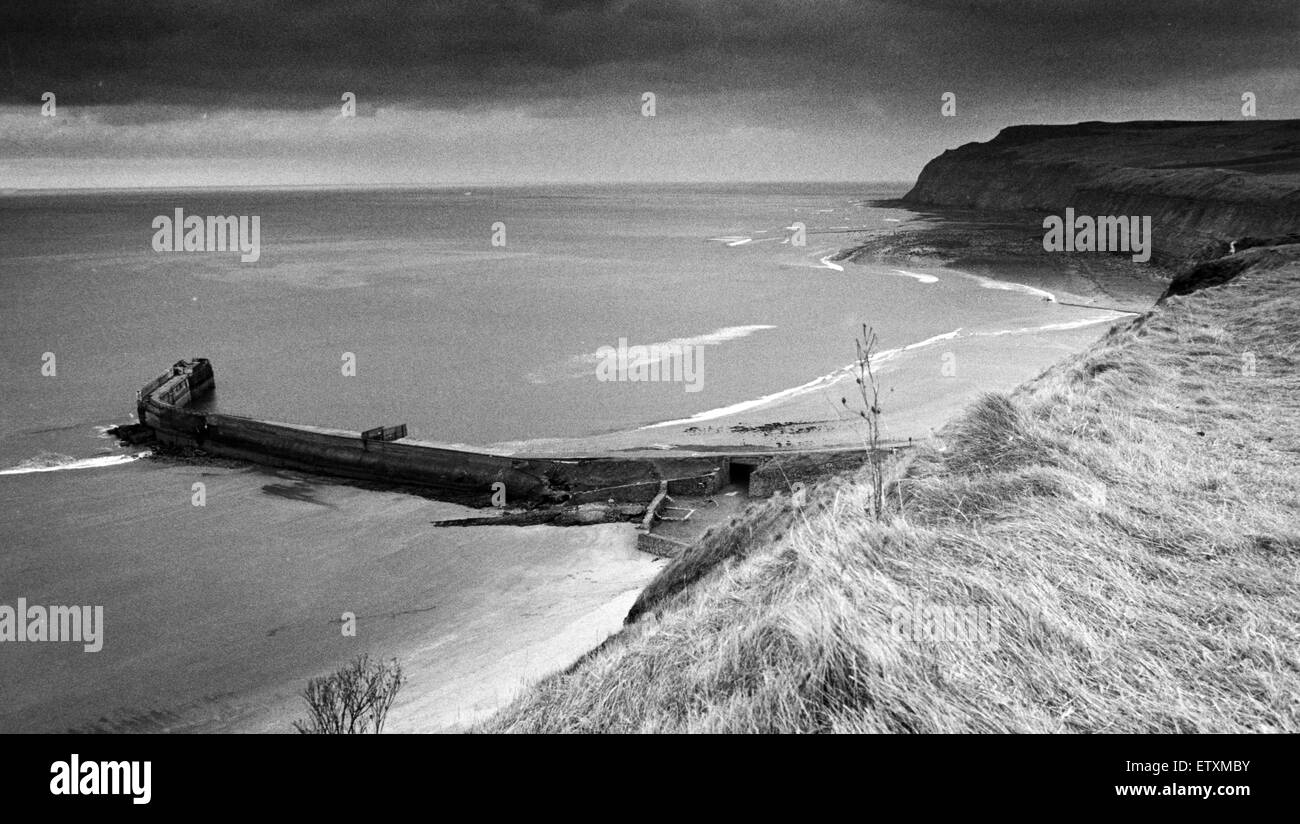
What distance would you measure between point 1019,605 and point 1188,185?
131246 millimetres

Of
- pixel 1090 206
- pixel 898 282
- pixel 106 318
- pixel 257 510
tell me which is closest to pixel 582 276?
pixel 898 282

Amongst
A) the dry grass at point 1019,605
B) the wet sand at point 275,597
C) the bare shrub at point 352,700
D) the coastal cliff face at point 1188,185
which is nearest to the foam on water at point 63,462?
the wet sand at point 275,597

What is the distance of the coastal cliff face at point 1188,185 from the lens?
9681 cm

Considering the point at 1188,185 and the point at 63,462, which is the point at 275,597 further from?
the point at 1188,185

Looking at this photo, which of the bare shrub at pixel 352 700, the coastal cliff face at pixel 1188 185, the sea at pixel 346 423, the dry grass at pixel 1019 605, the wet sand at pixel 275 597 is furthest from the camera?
the coastal cliff face at pixel 1188 185

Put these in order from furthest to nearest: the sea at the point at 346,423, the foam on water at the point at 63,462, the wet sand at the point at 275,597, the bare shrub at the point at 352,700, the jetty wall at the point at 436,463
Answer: the foam on water at the point at 63,462
the jetty wall at the point at 436,463
the sea at the point at 346,423
the wet sand at the point at 275,597
the bare shrub at the point at 352,700

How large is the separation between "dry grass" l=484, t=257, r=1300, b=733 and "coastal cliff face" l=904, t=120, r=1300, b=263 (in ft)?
115

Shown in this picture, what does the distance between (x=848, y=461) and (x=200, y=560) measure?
18.4m

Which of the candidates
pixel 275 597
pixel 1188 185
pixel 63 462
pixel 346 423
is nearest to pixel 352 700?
pixel 275 597

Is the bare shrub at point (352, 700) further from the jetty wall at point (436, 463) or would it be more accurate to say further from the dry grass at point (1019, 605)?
the jetty wall at point (436, 463)

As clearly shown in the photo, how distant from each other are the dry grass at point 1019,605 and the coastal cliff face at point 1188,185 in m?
34.9

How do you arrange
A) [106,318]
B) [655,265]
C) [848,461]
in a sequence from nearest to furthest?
[848,461] < [106,318] < [655,265]
